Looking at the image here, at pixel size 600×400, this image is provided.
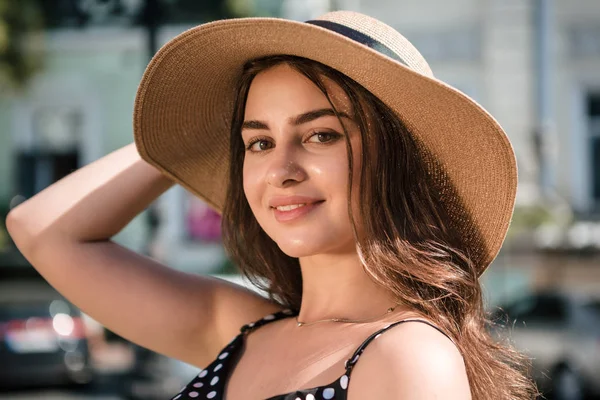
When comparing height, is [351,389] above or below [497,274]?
above

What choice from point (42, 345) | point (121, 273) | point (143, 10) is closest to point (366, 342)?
point (121, 273)

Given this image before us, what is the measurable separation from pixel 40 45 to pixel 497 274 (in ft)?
31.3

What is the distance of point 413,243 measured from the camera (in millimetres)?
2045

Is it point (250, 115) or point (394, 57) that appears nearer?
point (394, 57)

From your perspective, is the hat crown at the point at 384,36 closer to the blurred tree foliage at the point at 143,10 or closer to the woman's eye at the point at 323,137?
the woman's eye at the point at 323,137

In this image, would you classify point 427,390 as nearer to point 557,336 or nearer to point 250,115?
point 250,115

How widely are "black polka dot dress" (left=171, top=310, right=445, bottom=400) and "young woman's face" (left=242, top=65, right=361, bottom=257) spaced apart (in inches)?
11.0

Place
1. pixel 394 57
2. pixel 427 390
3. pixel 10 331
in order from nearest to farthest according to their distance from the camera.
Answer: pixel 427 390 → pixel 394 57 → pixel 10 331

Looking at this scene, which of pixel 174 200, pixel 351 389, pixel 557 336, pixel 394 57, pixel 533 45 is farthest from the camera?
pixel 174 200

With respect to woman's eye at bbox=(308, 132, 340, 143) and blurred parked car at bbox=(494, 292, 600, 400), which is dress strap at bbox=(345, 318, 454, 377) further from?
blurred parked car at bbox=(494, 292, 600, 400)

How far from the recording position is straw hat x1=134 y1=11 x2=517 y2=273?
1.97m

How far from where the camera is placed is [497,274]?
8.07 m

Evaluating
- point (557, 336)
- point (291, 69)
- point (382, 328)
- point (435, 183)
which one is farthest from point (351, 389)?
point (557, 336)

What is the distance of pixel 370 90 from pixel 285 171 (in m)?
0.24
